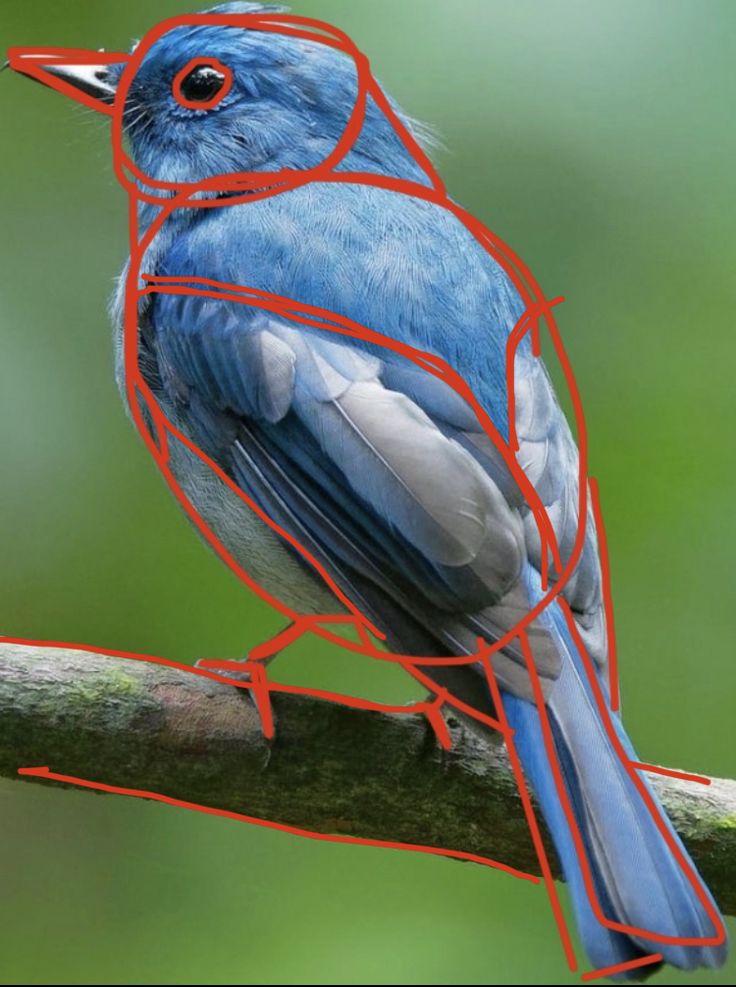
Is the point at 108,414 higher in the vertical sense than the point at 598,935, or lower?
lower

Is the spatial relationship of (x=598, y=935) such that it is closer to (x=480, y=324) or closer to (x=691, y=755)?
(x=480, y=324)

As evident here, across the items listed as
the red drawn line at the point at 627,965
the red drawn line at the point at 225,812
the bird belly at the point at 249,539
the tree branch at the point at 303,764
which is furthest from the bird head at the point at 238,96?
the red drawn line at the point at 627,965

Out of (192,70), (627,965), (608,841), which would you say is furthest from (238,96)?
(627,965)

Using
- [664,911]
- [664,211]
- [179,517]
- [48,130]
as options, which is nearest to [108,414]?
[179,517]

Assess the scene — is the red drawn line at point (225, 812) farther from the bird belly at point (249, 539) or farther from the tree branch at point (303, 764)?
the bird belly at point (249, 539)

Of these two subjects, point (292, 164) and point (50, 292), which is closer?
point (292, 164)

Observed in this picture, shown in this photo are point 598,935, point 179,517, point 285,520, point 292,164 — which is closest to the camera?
point 598,935
